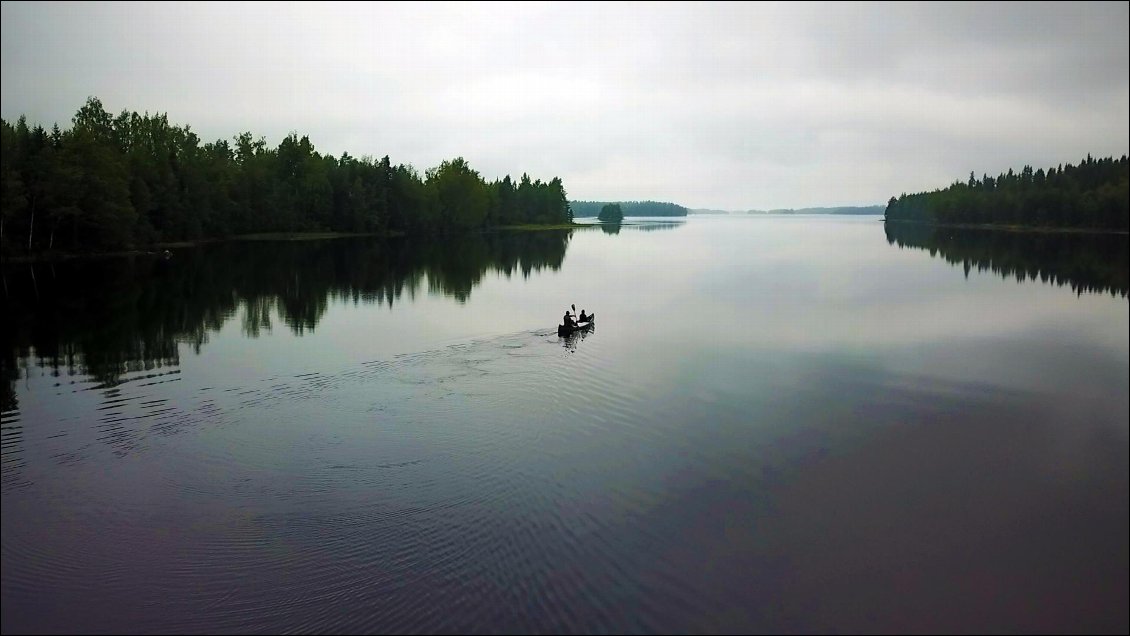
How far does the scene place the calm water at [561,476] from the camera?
465 inches

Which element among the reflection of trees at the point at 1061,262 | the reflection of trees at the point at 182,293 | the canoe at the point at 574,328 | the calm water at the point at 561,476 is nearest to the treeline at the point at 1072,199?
the reflection of trees at the point at 1061,262

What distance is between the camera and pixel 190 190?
9856cm

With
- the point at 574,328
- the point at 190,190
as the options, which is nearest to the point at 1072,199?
the point at 574,328

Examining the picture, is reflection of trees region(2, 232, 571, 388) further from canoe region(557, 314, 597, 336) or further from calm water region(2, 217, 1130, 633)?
canoe region(557, 314, 597, 336)

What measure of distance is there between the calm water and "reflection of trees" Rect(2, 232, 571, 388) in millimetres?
458

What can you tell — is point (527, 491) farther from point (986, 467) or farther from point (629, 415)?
point (986, 467)

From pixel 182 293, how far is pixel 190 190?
189ft

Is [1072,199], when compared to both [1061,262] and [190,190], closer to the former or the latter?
[1061,262]

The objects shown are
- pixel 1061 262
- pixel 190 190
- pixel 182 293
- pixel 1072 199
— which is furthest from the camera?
pixel 1072 199

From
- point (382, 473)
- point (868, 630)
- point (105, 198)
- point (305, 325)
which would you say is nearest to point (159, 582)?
point (382, 473)

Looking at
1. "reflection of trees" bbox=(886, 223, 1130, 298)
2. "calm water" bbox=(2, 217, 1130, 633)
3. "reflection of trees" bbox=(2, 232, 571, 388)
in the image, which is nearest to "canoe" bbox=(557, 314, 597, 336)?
"calm water" bbox=(2, 217, 1130, 633)

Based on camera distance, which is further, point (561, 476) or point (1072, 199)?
point (1072, 199)

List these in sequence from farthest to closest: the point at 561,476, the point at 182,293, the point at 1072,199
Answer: the point at 1072,199 → the point at 182,293 → the point at 561,476

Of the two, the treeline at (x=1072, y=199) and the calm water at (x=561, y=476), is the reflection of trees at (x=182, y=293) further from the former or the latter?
the treeline at (x=1072, y=199)
